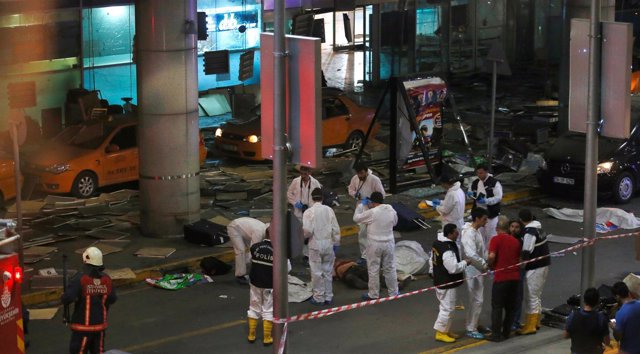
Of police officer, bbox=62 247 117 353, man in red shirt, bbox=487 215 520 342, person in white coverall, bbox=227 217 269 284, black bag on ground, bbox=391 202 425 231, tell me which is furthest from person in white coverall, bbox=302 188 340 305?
black bag on ground, bbox=391 202 425 231

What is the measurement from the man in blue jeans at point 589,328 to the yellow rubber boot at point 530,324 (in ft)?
Answer: 10.3

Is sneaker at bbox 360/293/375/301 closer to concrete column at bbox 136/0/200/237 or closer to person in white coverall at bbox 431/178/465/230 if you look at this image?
person in white coverall at bbox 431/178/465/230

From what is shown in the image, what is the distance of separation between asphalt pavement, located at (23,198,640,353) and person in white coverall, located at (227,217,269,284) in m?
0.29

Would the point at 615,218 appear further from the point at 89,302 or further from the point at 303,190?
the point at 89,302

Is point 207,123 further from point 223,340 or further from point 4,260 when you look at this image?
point 4,260

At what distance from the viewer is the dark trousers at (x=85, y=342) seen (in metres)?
13.6

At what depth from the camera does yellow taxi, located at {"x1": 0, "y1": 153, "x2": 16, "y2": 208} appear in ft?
74.0

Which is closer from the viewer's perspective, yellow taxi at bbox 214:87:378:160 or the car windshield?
the car windshield

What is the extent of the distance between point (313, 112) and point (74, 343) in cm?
389

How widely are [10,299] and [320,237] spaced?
6.09 metres

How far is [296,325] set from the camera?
16.5 metres

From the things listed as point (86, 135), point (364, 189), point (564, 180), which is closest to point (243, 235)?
point (364, 189)

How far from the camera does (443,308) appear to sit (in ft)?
50.9

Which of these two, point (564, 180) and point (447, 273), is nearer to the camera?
point (447, 273)
